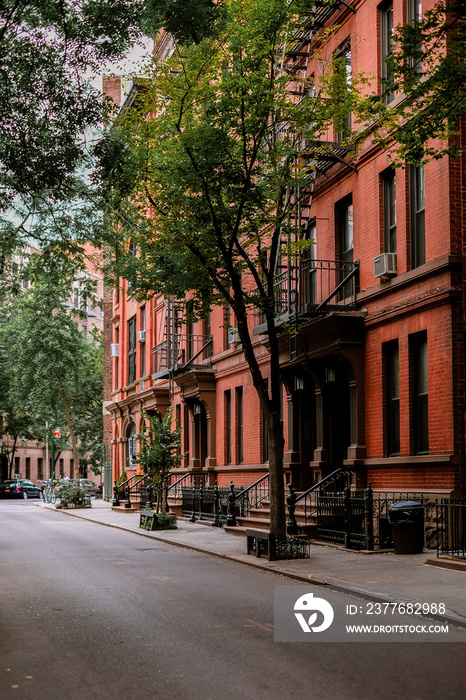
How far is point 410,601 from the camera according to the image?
1058 centimetres

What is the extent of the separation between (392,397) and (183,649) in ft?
37.7

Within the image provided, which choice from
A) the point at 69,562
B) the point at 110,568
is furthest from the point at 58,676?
the point at 69,562

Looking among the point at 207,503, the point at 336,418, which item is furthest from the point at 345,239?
the point at 207,503

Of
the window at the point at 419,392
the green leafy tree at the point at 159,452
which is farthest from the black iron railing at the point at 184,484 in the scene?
the window at the point at 419,392

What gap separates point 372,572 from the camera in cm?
1364

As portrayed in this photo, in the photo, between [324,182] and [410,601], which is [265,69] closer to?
[324,182]

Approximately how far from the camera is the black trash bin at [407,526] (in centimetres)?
1573

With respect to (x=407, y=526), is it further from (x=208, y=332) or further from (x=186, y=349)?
(x=186, y=349)

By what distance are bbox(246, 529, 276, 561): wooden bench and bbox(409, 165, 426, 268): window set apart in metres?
6.40

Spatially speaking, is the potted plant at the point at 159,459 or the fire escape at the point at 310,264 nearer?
the fire escape at the point at 310,264

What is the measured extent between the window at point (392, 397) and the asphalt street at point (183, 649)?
18.4 ft

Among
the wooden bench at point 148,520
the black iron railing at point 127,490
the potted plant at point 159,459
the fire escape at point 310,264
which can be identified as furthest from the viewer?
the black iron railing at point 127,490

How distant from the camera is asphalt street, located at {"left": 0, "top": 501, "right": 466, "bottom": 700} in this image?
6.75 meters

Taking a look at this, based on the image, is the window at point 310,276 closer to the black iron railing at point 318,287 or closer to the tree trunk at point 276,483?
the black iron railing at point 318,287
